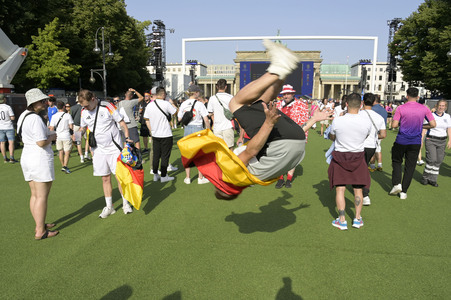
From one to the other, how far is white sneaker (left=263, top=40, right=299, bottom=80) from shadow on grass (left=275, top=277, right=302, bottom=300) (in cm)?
221

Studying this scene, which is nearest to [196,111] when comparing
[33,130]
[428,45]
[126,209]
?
[126,209]

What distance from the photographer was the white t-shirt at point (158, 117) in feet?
22.9

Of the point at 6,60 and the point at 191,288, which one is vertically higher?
the point at 6,60

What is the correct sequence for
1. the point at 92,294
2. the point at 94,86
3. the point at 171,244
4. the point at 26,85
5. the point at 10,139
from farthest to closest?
the point at 94,86 < the point at 26,85 < the point at 10,139 < the point at 171,244 < the point at 92,294

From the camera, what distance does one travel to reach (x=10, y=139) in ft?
32.6

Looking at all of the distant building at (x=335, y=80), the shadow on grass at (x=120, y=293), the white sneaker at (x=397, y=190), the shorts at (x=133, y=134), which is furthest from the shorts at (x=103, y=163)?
the distant building at (x=335, y=80)

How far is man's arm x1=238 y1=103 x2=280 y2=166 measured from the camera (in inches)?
106

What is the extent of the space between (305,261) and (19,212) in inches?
200

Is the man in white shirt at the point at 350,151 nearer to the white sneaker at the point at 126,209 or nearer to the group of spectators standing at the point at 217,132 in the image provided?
the group of spectators standing at the point at 217,132

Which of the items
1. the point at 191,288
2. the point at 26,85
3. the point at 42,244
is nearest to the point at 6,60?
the point at 42,244

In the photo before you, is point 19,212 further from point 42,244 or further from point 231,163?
point 231,163

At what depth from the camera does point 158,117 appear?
6.98 meters

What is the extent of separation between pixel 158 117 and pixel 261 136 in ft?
15.0

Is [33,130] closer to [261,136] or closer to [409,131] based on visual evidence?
[261,136]
